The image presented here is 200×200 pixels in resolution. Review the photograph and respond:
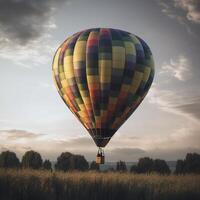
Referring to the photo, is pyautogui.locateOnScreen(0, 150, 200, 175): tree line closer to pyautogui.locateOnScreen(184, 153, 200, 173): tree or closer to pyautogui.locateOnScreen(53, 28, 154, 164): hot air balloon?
pyautogui.locateOnScreen(184, 153, 200, 173): tree

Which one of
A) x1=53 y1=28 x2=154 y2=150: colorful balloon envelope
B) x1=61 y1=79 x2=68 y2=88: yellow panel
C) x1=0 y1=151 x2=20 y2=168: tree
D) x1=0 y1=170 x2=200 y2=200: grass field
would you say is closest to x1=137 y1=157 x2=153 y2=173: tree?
x1=0 y1=151 x2=20 y2=168: tree

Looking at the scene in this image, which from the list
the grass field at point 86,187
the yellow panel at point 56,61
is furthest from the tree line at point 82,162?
the grass field at point 86,187

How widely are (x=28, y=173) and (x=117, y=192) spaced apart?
4.23 metres

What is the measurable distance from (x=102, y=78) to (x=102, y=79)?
8 centimetres

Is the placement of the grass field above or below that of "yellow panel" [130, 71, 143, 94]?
below

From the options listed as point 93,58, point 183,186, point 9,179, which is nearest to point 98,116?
point 93,58

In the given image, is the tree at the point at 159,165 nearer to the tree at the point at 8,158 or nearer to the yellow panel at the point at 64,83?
the tree at the point at 8,158

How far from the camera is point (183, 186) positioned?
65.2ft

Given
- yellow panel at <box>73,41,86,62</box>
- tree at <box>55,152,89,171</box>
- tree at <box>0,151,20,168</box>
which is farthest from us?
tree at <box>55,152,89,171</box>

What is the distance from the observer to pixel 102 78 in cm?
2953

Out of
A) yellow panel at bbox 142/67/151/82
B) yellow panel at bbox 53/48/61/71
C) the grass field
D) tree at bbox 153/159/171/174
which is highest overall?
yellow panel at bbox 53/48/61/71

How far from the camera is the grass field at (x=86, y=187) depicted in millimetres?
16125

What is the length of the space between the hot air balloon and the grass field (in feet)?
31.9

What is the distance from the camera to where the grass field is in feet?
52.9
